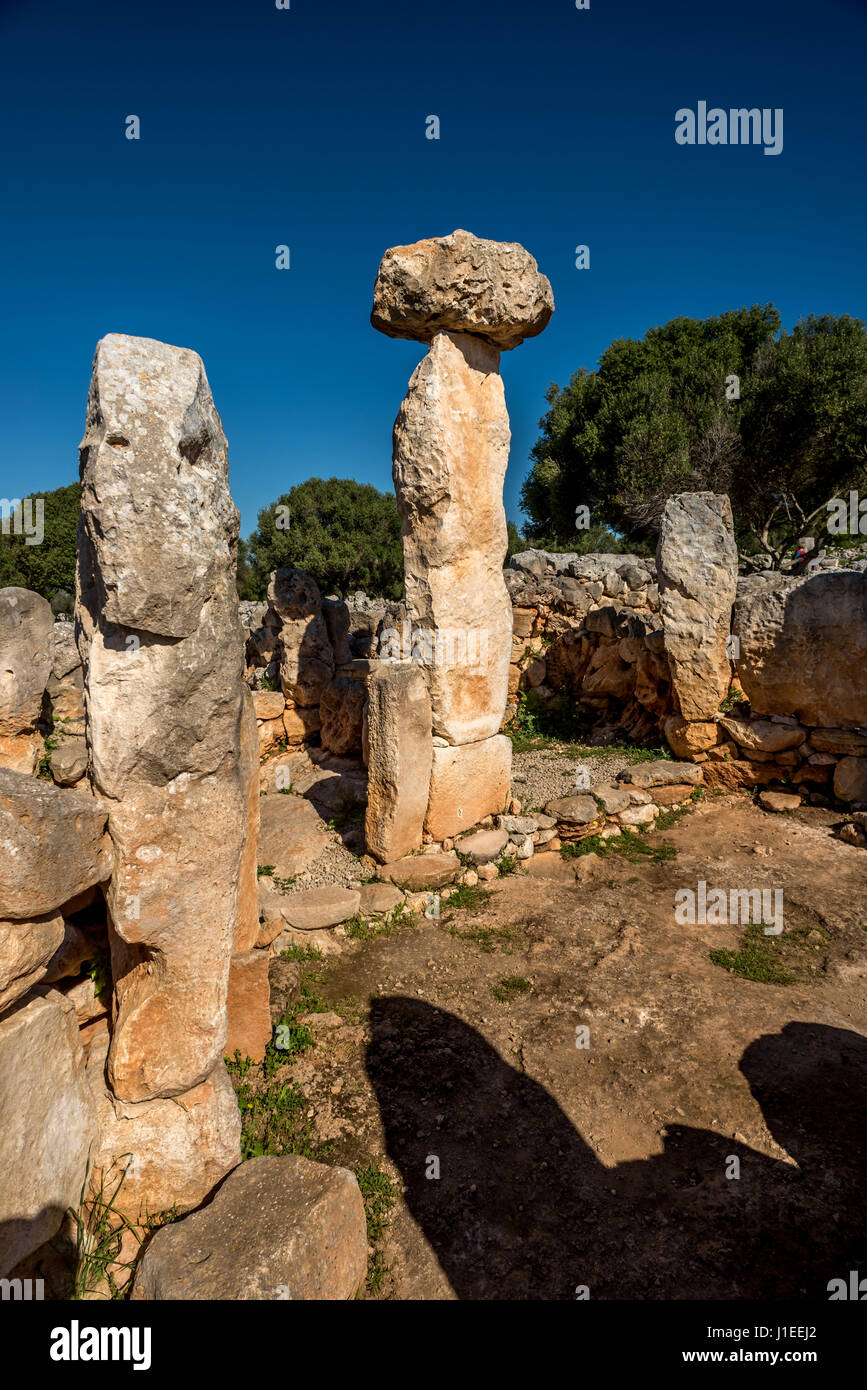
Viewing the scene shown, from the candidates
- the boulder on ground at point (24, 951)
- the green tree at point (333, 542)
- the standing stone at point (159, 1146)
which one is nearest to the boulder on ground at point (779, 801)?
the standing stone at point (159, 1146)

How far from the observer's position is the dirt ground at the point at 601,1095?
273cm

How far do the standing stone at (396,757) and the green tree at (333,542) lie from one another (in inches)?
918

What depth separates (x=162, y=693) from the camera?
93.8 inches

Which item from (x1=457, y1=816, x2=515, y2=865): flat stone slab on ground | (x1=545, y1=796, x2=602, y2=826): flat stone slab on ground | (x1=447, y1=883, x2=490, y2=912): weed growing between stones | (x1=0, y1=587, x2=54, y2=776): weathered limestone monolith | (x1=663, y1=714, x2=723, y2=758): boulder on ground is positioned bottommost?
(x1=447, y1=883, x2=490, y2=912): weed growing between stones

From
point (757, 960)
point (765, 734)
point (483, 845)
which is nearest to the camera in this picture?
point (757, 960)

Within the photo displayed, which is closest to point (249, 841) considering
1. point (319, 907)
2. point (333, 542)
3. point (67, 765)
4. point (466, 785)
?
point (319, 907)

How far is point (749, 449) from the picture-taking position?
59.3 feet

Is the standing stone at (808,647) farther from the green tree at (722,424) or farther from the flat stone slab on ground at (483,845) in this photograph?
the green tree at (722,424)

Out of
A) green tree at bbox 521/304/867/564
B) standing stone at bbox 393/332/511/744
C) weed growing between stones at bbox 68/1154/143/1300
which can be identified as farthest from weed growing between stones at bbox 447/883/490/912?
green tree at bbox 521/304/867/564

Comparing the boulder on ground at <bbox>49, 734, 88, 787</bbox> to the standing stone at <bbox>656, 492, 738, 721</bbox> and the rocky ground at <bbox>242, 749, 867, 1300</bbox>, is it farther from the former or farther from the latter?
the standing stone at <bbox>656, 492, 738, 721</bbox>

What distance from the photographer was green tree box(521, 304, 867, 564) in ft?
54.8

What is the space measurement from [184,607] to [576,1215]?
3029 mm

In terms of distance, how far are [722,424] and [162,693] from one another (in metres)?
19.1

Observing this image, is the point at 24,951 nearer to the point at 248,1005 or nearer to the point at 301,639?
the point at 248,1005
